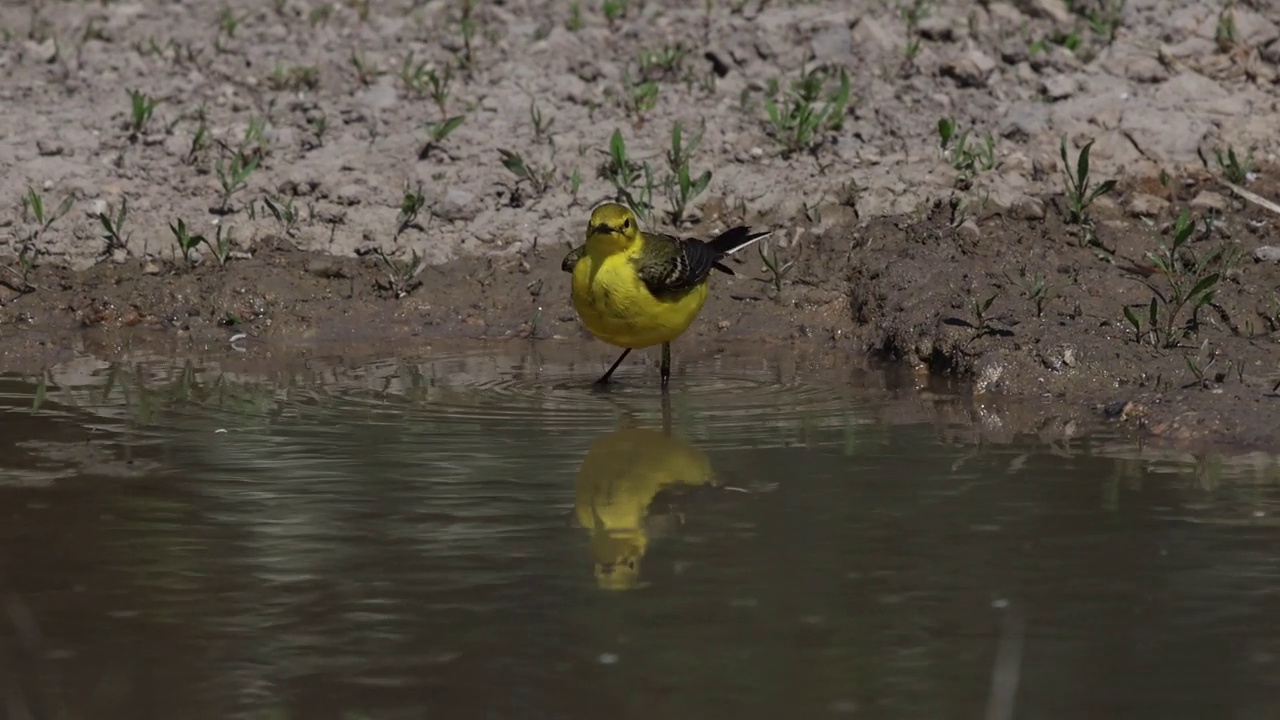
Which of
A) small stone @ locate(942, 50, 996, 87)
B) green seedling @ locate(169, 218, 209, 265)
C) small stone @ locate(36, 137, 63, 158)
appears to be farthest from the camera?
small stone @ locate(942, 50, 996, 87)

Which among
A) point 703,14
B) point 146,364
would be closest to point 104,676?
point 146,364

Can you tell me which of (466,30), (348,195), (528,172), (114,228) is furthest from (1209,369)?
(114,228)

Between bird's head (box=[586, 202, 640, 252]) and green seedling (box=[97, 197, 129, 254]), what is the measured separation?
3474 mm

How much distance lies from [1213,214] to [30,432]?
6684mm

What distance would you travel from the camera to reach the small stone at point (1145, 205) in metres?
11.0

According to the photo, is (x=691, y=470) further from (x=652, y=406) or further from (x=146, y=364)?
(x=146, y=364)

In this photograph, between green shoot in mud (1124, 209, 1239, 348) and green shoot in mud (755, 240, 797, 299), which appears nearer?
green shoot in mud (1124, 209, 1239, 348)

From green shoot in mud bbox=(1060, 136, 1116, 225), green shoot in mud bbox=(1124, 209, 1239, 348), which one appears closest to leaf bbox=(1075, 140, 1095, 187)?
green shoot in mud bbox=(1060, 136, 1116, 225)

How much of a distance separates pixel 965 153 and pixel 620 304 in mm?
3341

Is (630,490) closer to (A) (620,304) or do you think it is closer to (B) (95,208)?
(A) (620,304)

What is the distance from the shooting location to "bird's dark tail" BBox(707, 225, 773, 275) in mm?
10266

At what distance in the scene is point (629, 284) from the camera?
8906 mm

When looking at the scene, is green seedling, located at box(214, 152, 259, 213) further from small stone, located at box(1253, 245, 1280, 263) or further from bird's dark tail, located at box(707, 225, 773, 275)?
small stone, located at box(1253, 245, 1280, 263)

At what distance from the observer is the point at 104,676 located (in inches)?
201
